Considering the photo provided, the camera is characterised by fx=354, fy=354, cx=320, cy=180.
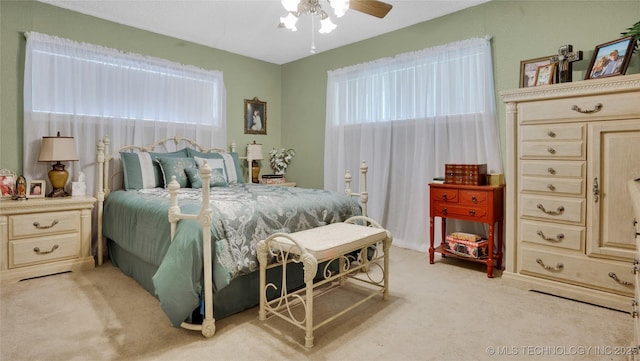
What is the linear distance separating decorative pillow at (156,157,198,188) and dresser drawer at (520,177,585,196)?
→ 9.94 ft

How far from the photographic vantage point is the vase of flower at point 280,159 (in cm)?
522

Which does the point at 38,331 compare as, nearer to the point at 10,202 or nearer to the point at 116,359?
the point at 116,359

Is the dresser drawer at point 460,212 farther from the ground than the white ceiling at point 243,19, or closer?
closer

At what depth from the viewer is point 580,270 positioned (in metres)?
2.49

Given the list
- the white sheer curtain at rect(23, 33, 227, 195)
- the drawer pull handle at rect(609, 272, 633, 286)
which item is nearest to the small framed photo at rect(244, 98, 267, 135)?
the white sheer curtain at rect(23, 33, 227, 195)

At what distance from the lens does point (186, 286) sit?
1.99m

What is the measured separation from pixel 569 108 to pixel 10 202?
174 inches

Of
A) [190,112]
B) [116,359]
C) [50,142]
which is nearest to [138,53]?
[190,112]

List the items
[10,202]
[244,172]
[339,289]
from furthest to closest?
1. [244,172]
2. [10,202]
3. [339,289]

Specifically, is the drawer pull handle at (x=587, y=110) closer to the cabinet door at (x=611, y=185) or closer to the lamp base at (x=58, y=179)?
the cabinet door at (x=611, y=185)

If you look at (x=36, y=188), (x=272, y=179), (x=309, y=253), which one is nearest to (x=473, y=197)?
(x=309, y=253)

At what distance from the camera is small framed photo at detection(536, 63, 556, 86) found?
2.85m

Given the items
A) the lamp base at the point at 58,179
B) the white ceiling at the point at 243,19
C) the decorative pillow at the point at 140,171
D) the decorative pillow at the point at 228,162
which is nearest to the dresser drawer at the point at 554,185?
the white ceiling at the point at 243,19

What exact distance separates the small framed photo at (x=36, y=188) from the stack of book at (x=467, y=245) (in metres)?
3.81
